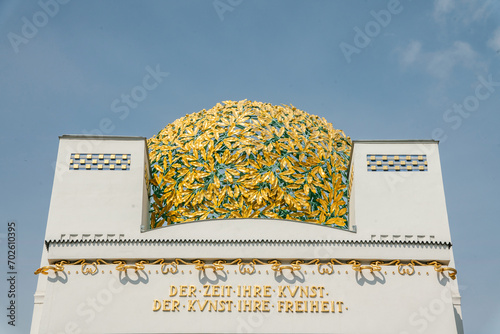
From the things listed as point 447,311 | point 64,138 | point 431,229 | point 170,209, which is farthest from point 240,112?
point 447,311

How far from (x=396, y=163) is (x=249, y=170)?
2638 mm

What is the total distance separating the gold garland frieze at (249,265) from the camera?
12.8 metres

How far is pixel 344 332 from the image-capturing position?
1235 centimetres

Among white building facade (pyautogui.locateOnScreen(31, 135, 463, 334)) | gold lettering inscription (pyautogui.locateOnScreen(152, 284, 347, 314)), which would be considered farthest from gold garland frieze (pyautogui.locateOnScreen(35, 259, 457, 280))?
gold lettering inscription (pyautogui.locateOnScreen(152, 284, 347, 314))

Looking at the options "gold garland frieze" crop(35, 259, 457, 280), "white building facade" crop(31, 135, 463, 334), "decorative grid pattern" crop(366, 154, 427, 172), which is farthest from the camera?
"decorative grid pattern" crop(366, 154, 427, 172)

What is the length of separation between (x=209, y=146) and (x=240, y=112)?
1.03 m

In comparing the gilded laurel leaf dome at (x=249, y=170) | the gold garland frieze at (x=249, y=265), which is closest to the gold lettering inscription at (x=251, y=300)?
the gold garland frieze at (x=249, y=265)

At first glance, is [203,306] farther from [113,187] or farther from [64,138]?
[64,138]

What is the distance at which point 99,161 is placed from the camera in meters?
14.0

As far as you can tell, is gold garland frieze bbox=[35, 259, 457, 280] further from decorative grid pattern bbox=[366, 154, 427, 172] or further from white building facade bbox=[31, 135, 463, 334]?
decorative grid pattern bbox=[366, 154, 427, 172]

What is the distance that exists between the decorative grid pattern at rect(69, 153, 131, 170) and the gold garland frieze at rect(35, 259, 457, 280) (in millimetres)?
1841

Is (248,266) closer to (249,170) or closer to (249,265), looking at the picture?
(249,265)

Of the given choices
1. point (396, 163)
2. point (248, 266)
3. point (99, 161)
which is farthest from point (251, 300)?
point (99, 161)

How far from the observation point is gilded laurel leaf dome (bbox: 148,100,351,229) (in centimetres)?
1410
